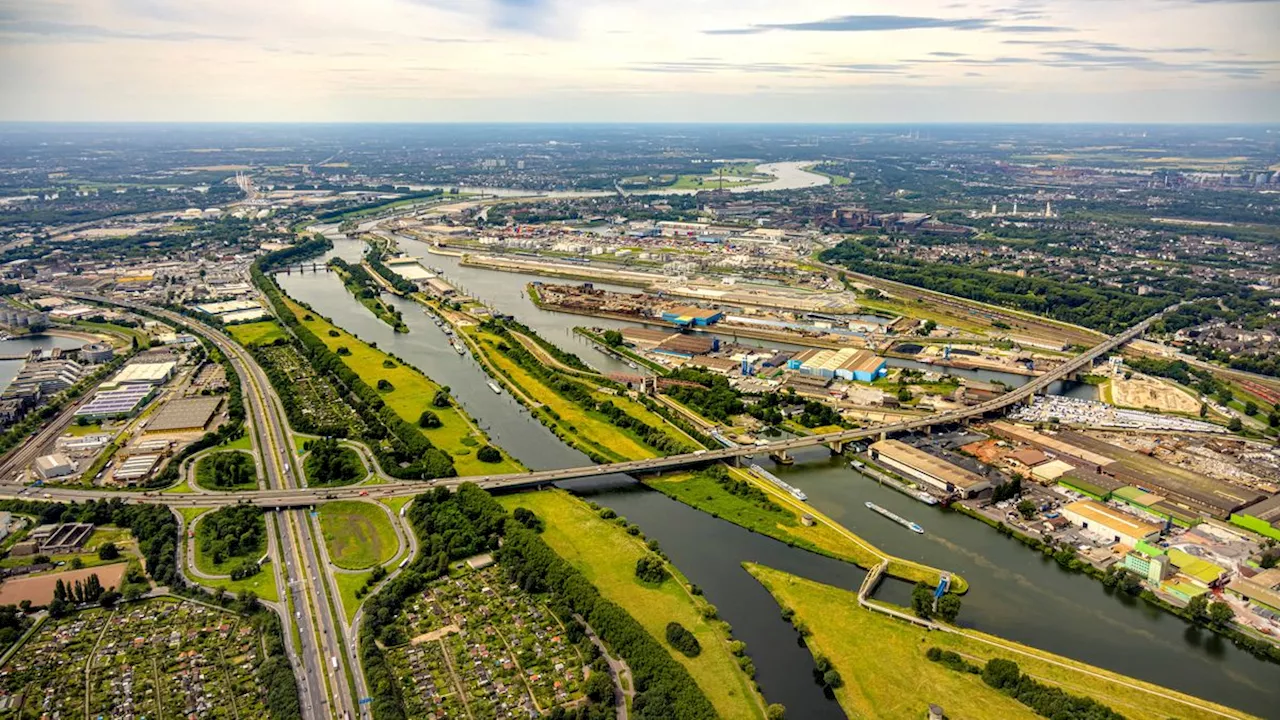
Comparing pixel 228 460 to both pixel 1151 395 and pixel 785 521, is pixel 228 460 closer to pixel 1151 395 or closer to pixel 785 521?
pixel 785 521

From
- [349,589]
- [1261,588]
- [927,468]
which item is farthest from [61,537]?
[1261,588]

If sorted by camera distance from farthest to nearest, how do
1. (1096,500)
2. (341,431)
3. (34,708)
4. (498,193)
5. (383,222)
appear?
(498,193)
(383,222)
(341,431)
(1096,500)
(34,708)

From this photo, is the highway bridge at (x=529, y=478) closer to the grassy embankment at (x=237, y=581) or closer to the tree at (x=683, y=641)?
the grassy embankment at (x=237, y=581)

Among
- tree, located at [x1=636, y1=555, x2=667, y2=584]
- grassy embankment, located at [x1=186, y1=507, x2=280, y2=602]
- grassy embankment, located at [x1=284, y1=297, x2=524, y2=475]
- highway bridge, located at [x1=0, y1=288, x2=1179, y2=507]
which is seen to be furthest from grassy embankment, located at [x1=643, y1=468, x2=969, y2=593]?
grassy embankment, located at [x1=186, y1=507, x2=280, y2=602]

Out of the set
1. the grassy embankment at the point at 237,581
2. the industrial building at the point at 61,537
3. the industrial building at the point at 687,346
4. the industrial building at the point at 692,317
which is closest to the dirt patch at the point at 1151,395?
the industrial building at the point at 687,346

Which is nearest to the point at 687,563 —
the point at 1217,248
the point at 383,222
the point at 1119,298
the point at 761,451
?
the point at 761,451

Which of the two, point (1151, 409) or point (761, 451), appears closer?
point (761, 451)

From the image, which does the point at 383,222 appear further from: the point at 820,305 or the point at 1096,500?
the point at 1096,500
